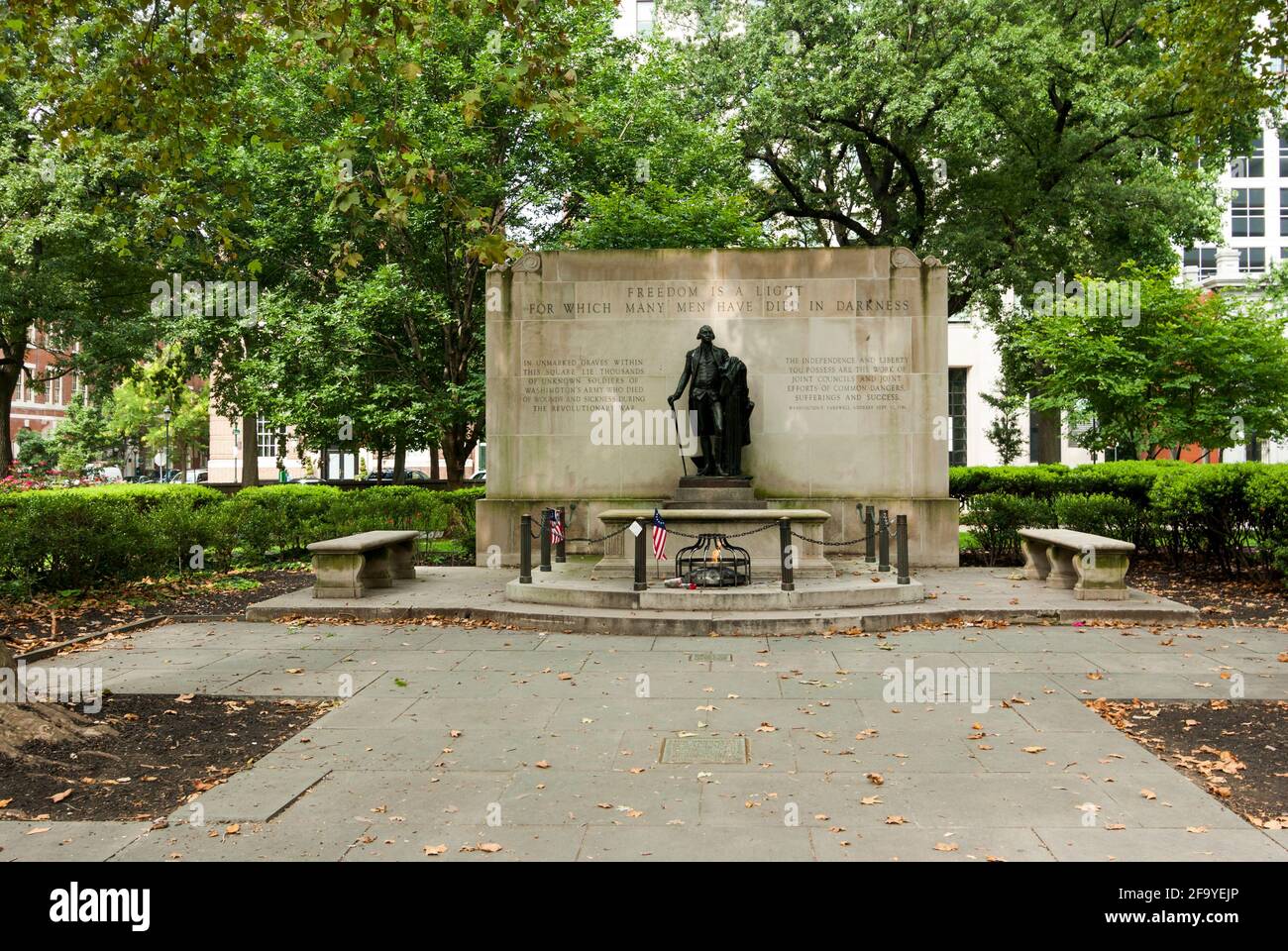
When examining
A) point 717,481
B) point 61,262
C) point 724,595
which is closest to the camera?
point 724,595

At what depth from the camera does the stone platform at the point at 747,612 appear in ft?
35.5

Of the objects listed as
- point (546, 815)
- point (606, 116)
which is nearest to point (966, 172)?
point (606, 116)

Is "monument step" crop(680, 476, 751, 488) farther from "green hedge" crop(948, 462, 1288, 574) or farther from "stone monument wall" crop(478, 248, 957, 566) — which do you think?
"green hedge" crop(948, 462, 1288, 574)

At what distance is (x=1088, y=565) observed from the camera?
1235cm

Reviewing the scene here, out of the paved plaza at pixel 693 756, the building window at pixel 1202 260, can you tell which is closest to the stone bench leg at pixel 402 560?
the paved plaza at pixel 693 756

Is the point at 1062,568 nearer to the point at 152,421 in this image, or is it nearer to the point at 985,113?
the point at 985,113

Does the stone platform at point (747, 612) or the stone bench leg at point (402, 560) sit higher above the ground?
the stone bench leg at point (402, 560)

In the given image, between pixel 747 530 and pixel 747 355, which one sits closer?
pixel 747 530

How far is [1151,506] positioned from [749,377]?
7280 millimetres

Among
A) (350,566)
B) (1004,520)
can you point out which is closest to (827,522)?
(1004,520)

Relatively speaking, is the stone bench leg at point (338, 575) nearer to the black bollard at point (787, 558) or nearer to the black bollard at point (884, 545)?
the black bollard at point (787, 558)

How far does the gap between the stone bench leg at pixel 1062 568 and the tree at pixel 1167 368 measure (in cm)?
830

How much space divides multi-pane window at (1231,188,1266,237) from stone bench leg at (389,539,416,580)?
67226mm

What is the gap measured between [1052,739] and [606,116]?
830 inches
